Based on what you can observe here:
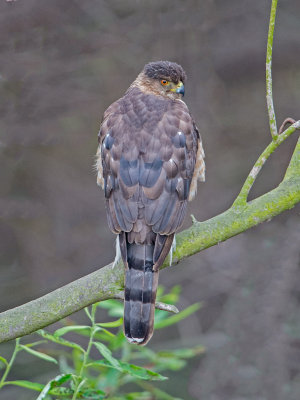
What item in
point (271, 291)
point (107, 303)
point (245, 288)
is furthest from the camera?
point (245, 288)

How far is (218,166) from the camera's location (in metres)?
6.49

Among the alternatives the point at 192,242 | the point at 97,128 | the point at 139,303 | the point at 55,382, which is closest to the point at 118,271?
the point at 139,303

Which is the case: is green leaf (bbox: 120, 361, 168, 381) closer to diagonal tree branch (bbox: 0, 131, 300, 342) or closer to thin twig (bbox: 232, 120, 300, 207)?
diagonal tree branch (bbox: 0, 131, 300, 342)

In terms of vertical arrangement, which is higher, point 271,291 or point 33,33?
point 33,33

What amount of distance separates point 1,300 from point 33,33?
2.17m

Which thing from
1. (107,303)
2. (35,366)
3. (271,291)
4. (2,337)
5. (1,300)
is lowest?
(35,366)

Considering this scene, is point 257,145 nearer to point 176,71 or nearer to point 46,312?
point 176,71

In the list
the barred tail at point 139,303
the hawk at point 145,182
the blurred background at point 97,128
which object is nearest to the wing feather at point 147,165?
the hawk at point 145,182

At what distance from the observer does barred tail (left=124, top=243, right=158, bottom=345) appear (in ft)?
10.5

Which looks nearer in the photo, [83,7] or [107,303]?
[107,303]

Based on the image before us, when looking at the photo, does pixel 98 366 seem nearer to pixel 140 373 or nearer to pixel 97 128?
pixel 140 373

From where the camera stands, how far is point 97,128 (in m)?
6.34

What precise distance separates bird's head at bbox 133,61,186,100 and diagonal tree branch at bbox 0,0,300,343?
46.0 inches

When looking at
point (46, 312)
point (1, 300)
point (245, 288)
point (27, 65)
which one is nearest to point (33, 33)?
point (27, 65)
